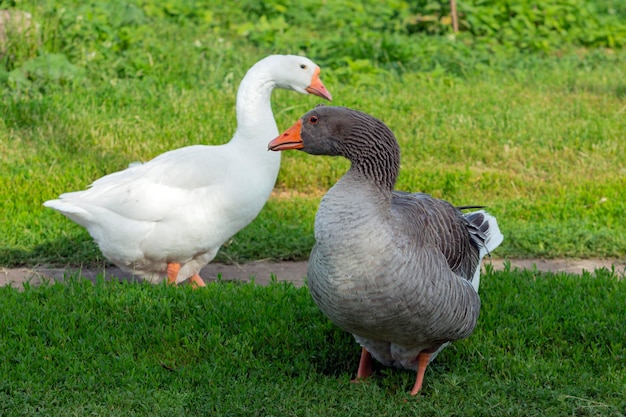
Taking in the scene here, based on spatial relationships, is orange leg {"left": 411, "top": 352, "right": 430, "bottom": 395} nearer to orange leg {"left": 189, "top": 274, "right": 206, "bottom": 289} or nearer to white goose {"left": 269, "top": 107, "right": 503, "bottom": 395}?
white goose {"left": 269, "top": 107, "right": 503, "bottom": 395}

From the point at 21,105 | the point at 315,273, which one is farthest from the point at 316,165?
the point at 315,273

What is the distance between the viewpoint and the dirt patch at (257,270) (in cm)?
601

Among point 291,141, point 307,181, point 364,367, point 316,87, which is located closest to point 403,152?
point 307,181

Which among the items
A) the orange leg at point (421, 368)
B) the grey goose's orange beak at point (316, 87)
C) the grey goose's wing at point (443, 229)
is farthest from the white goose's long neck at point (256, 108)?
the orange leg at point (421, 368)

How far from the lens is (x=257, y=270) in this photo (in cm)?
631

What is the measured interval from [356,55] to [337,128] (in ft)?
22.5

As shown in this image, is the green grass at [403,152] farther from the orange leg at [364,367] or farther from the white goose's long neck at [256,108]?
the orange leg at [364,367]

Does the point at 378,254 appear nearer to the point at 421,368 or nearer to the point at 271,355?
the point at 421,368

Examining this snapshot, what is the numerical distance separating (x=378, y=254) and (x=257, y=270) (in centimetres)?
264

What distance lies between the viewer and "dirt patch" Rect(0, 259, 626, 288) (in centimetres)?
601

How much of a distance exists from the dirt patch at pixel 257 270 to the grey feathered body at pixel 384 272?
1.92m

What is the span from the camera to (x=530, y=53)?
11656 millimetres

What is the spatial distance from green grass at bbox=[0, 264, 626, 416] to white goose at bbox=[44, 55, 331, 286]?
256 millimetres

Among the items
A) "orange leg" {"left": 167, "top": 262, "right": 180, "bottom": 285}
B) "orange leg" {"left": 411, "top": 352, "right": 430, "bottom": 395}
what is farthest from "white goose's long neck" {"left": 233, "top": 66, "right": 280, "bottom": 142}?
"orange leg" {"left": 411, "top": 352, "right": 430, "bottom": 395}
